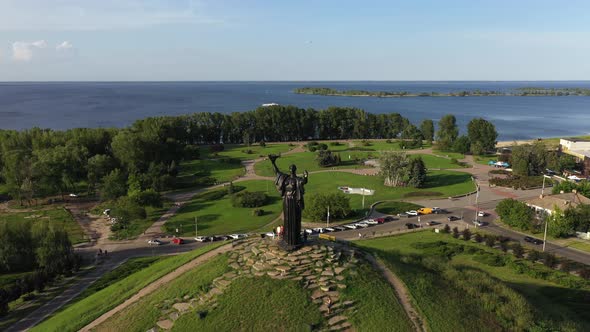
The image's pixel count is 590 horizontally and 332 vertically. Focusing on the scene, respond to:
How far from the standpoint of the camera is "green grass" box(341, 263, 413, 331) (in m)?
18.8

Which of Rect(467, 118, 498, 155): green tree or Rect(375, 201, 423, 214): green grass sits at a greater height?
Rect(467, 118, 498, 155): green tree

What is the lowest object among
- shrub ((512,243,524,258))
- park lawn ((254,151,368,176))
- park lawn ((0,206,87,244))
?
park lawn ((0,206,87,244))

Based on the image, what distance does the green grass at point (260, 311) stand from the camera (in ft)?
60.6

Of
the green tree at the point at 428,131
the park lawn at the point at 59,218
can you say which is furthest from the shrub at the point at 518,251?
the green tree at the point at 428,131

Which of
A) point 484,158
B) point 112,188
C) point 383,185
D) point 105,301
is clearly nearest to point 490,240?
point 383,185

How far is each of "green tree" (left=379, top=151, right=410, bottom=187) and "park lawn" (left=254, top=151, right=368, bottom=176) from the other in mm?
15901

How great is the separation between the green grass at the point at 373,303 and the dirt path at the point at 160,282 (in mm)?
9362

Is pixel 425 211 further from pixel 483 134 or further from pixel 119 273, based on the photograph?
pixel 483 134

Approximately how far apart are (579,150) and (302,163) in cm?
6053

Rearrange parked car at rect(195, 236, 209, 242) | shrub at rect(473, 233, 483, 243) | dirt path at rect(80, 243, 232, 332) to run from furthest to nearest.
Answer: parked car at rect(195, 236, 209, 242) < shrub at rect(473, 233, 483, 243) < dirt path at rect(80, 243, 232, 332)

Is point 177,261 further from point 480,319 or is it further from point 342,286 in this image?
point 480,319

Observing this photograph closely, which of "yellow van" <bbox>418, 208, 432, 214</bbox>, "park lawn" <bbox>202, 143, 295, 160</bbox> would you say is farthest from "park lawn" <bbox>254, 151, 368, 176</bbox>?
"yellow van" <bbox>418, 208, 432, 214</bbox>

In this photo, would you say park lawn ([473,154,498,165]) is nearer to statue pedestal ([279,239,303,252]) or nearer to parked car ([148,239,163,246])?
parked car ([148,239,163,246])

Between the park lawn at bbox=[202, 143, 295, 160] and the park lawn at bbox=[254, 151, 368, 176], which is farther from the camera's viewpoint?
the park lawn at bbox=[202, 143, 295, 160]
